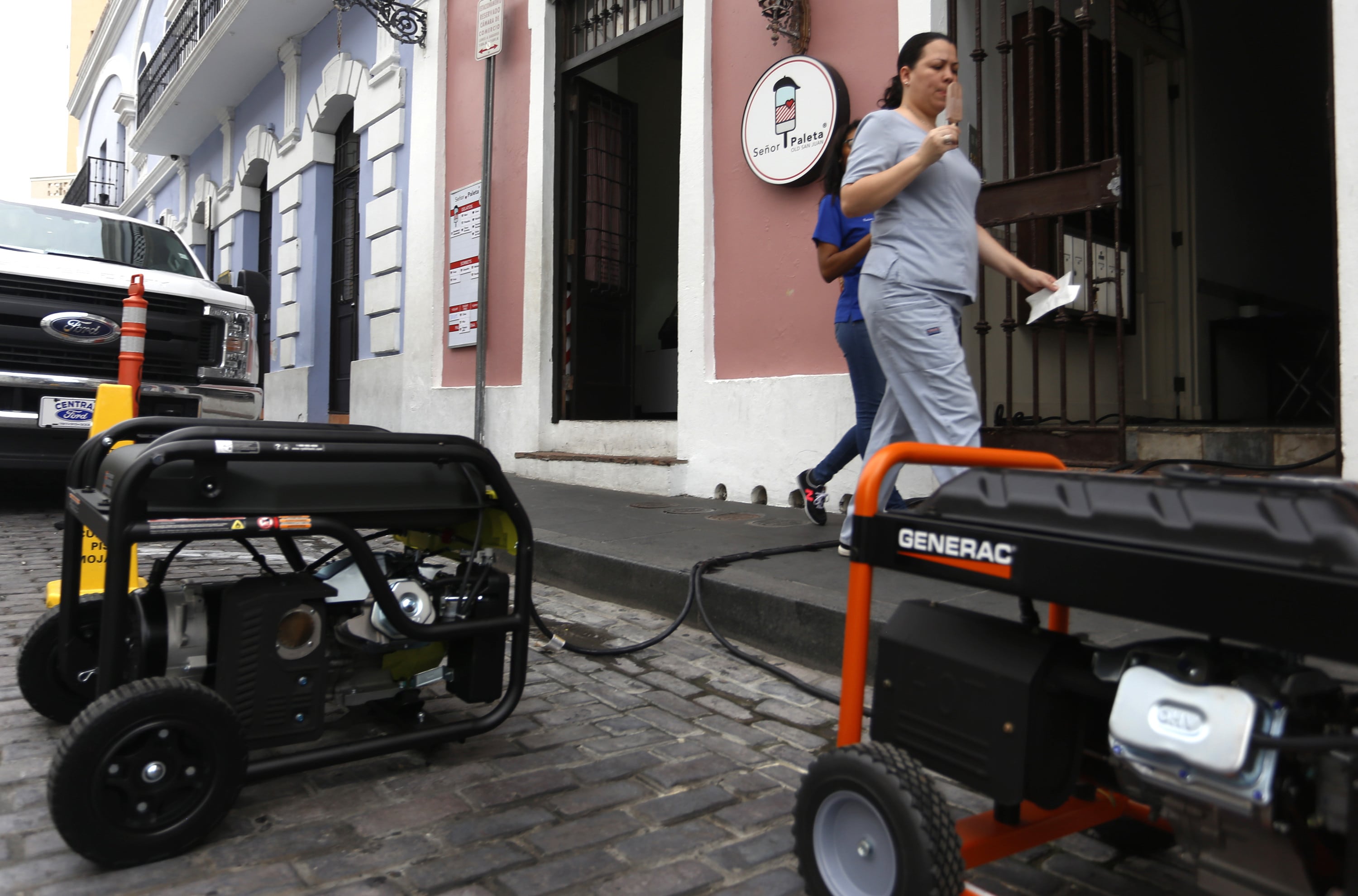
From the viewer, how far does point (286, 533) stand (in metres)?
1.95

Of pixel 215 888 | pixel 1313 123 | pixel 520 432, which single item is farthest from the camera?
pixel 1313 123

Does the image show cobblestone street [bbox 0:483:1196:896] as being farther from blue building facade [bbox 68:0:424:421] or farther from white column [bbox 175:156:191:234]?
white column [bbox 175:156:191:234]

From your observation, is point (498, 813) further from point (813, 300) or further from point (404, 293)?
point (404, 293)

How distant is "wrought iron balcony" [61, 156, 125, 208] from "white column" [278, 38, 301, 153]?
14.2 m

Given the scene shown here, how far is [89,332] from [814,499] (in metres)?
4.61

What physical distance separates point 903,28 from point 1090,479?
4318 mm

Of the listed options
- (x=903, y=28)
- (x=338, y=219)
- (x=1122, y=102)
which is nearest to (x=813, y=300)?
(x=903, y=28)

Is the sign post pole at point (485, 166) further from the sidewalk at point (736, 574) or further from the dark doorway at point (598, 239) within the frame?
the sidewalk at point (736, 574)

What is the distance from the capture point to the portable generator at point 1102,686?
3.59 ft

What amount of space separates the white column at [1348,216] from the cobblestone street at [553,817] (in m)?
2.08

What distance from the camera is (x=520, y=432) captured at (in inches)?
314

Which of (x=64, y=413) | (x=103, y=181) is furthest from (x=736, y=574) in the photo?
(x=103, y=181)

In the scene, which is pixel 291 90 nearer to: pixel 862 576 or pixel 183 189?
pixel 183 189

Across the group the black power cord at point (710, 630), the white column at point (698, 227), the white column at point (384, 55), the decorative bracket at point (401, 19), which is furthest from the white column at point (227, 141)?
the black power cord at point (710, 630)
